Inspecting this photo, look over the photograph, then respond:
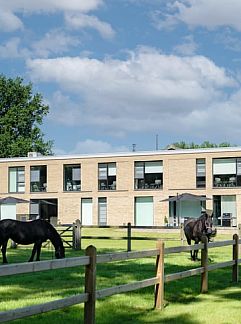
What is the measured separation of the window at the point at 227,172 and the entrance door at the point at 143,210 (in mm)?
6164

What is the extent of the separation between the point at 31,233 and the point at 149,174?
114 feet

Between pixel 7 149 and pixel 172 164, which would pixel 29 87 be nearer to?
pixel 7 149

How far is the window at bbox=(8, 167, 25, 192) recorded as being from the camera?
58812mm

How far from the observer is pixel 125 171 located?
54406mm

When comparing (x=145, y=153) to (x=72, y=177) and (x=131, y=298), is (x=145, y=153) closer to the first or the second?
(x=72, y=177)

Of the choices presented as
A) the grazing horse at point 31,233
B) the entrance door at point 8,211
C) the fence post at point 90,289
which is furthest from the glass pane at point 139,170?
the fence post at point 90,289

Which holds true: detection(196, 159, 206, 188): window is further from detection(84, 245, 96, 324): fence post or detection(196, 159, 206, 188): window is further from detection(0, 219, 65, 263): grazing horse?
detection(84, 245, 96, 324): fence post

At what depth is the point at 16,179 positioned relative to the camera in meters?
59.1

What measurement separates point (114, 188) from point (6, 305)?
44.9m

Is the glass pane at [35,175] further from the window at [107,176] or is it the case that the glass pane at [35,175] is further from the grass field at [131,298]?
the grass field at [131,298]

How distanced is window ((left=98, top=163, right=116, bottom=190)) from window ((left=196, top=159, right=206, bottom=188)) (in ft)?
25.2

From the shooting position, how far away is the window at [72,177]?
185 feet

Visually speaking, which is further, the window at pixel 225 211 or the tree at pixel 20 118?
the tree at pixel 20 118

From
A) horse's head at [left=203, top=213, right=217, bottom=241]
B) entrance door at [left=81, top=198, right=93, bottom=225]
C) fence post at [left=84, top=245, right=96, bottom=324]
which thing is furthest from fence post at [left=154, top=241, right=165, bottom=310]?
entrance door at [left=81, top=198, right=93, bottom=225]
